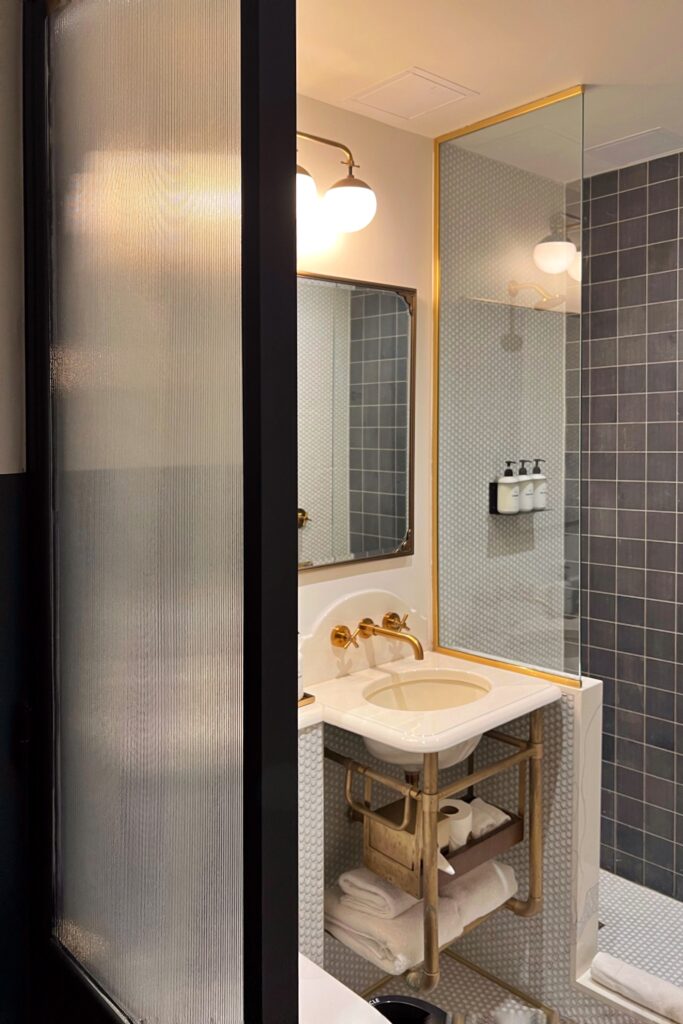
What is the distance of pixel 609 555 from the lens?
302cm

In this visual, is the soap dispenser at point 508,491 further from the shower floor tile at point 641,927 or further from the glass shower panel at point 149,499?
the glass shower panel at point 149,499

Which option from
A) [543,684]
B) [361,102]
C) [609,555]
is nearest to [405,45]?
[361,102]

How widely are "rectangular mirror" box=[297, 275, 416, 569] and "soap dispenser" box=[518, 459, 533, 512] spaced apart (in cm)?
33

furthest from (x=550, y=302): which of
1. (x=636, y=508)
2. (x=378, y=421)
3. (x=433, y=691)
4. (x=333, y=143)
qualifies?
(x=433, y=691)

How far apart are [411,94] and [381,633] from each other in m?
1.44

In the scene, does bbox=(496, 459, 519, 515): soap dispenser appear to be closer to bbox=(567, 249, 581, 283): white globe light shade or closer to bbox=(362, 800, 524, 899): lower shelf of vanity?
bbox=(567, 249, 581, 283): white globe light shade

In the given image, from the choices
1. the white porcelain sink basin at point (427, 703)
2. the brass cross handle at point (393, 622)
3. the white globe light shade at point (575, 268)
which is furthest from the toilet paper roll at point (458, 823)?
the white globe light shade at point (575, 268)

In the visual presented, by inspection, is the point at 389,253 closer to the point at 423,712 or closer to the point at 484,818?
the point at 423,712

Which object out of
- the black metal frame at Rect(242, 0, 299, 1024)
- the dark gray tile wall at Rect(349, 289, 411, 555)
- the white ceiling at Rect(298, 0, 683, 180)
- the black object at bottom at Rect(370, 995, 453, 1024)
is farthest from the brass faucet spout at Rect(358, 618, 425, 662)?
the black metal frame at Rect(242, 0, 299, 1024)

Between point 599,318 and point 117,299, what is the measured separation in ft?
7.95

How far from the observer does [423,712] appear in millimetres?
1999

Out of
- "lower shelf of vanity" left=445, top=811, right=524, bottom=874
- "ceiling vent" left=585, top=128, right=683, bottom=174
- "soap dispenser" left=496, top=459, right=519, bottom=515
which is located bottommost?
"lower shelf of vanity" left=445, top=811, right=524, bottom=874

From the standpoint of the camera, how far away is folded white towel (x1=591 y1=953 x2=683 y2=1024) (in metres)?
2.13

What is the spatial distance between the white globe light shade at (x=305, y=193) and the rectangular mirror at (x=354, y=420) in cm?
16
